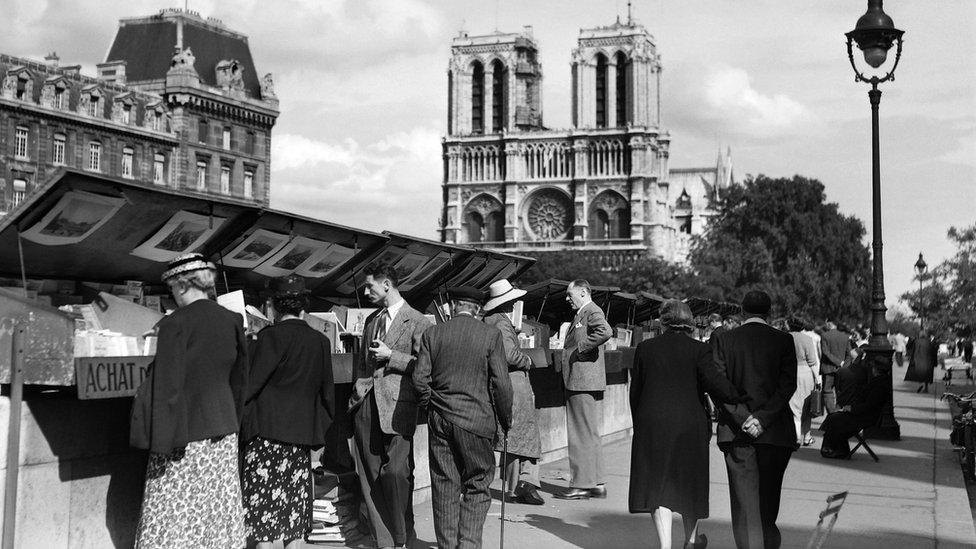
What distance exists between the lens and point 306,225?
10031 mm

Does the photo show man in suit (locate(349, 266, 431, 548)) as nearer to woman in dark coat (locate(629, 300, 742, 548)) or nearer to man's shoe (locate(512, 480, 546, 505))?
woman in dark coat (locate(629, 300, 742, 548))

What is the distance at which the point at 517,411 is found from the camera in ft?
31.3

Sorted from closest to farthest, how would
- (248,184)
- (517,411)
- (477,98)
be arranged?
1. (517,411)
2. (248,184)
3. (477,98)

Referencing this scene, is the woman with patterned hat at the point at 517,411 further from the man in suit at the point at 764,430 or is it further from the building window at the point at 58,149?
the building window at the point at 58,149

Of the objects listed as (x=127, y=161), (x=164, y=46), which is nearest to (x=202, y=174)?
(x=127, y=161)

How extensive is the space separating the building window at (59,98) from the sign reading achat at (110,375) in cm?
5879

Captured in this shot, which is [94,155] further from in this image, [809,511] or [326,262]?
[809,511]

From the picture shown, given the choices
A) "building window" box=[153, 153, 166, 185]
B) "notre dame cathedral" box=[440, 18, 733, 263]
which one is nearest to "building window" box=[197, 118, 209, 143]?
"building window" box=[153, 153, 166, 185]

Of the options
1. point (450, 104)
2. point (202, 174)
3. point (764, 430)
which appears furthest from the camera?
point (450, 104)

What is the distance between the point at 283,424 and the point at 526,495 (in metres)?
3.66

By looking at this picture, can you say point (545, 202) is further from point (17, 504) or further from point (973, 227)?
point (17, 504)

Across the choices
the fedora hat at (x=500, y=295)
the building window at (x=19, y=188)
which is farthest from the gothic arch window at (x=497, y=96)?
the fedora hat at (x=500, y=295)

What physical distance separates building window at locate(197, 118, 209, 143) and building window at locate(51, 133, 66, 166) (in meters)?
11.5

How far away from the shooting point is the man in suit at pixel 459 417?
7.39 metres
